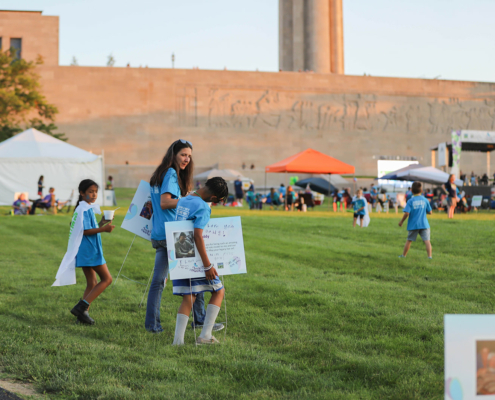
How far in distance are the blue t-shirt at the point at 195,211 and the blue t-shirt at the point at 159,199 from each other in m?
0.36

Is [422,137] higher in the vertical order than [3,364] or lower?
higher

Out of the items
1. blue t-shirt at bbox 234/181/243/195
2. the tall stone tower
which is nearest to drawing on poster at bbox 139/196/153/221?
blue t-shirt at bbox 234/181/243/195

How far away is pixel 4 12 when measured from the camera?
157 ft

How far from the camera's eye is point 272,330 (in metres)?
5.31

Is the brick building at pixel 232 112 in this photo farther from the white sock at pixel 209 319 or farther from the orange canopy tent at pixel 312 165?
the white sock at pixel 209 319

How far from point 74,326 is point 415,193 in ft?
22.0

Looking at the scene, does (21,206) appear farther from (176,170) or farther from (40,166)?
(176,170)

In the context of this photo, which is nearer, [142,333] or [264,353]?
[264,353]

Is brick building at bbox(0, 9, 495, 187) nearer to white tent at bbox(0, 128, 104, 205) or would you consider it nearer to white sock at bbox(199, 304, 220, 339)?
white tent at bbox(0, 128, 104, 205)

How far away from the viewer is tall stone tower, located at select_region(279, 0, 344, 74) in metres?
58.1

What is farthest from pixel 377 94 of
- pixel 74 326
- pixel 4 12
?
pixel 74 326

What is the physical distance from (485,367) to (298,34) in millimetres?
→ 60610

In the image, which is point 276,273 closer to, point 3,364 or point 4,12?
point 3,364

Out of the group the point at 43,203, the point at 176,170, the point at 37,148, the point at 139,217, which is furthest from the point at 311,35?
the point at 176,170
